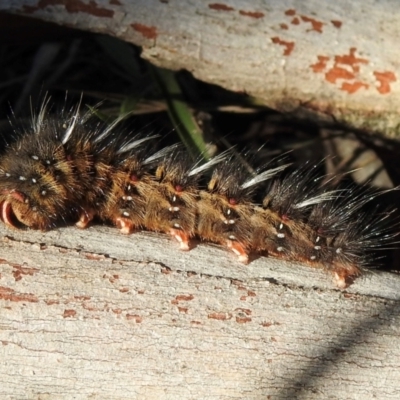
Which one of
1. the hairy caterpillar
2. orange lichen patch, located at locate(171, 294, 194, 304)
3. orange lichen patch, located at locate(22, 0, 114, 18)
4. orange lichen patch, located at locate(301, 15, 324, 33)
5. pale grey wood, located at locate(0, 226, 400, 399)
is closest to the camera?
pale grey wood, located at locate(0, 226, 400, 399)

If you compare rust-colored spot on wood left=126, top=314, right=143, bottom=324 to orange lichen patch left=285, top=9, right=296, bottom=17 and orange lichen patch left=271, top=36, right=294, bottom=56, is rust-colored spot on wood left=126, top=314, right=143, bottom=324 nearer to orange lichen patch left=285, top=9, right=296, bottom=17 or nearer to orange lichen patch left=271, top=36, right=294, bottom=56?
orange lichen patch left=271, top=36, right=294, bottom=56

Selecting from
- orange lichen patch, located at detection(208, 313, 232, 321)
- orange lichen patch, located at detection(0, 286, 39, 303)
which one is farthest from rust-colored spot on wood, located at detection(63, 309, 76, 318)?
orange lichen patch, located at detection(208, 313, 232, 321)

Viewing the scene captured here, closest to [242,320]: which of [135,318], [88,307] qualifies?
[135,318]

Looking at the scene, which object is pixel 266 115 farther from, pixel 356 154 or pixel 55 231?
pixel 55 231

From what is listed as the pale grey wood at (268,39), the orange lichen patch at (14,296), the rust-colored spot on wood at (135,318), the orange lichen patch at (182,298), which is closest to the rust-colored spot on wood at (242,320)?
the orange lichen patch at (182,298)

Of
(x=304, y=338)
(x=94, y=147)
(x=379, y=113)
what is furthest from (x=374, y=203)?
(x=94, y=147)

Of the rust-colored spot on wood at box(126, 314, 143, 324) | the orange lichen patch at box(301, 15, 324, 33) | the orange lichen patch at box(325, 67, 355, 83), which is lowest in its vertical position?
the rust-colored spot on wood at box(126, 314, 143, 324)

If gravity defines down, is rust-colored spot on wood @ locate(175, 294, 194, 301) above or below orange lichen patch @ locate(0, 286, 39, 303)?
above
